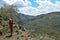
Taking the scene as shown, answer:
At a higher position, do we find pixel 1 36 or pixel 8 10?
pixel 8 10

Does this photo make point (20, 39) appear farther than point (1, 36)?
No

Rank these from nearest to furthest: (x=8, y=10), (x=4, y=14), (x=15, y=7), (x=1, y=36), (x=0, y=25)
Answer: (x=1, y=36) < (x=0, y=25) < (x=4, y=14) < (x=8, y=10) < (x=15, y=7)

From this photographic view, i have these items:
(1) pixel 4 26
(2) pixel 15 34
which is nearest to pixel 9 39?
(2) pixel 15 34

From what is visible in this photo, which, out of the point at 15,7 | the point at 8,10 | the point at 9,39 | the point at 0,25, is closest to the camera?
the point at 9,39

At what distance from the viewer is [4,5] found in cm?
4809

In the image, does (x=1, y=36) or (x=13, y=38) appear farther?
(x=1, y=36)

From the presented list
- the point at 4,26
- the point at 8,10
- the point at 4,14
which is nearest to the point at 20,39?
the point at 4,26

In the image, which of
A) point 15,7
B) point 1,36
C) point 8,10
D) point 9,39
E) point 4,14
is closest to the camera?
point 9,39

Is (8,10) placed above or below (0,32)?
above

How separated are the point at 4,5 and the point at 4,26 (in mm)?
16165

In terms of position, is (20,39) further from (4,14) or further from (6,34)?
(4,14)

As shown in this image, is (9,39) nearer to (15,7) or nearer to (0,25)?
(0,25)

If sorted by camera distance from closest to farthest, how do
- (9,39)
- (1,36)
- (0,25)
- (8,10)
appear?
(9,39)
(1,36)
(0,25)
(8,10)

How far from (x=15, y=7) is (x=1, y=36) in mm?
19021
